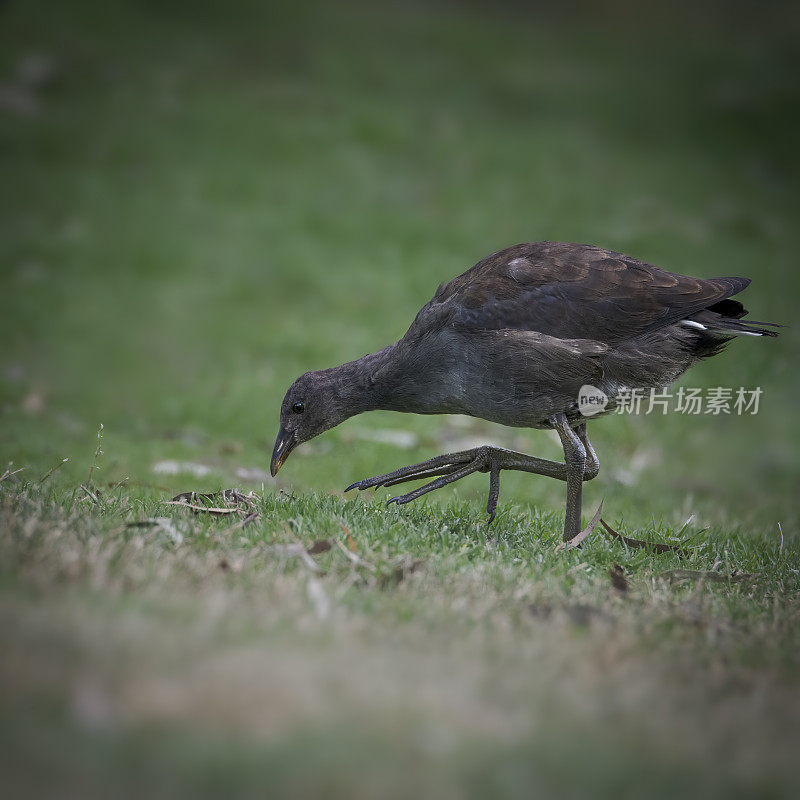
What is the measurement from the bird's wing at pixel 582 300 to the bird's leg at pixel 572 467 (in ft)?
1.74

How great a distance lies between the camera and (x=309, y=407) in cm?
599

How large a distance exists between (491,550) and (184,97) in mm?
15082

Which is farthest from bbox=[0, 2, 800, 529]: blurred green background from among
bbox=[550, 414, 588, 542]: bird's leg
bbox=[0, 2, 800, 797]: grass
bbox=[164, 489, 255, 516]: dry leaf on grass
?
bbox=[550, 414, 588, 542]: bird's leg

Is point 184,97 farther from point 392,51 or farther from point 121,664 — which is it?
point 121,664

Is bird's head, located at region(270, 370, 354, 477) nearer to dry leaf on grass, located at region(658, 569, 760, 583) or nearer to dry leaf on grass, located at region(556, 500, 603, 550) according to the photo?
dry leaf on grass, located at region(556, 500, 603, 550)

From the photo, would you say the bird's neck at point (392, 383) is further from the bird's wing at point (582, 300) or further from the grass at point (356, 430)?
the grass at point (356, 430)

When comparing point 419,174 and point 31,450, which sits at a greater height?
point 419,174

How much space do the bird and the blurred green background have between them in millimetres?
2626

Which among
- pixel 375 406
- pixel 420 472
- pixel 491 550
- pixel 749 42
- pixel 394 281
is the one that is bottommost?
pixel 491 550

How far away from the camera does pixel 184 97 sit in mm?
17453

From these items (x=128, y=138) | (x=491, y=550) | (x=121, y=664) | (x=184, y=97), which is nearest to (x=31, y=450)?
(x=491, y=550)

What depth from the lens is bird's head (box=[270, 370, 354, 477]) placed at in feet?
19.6

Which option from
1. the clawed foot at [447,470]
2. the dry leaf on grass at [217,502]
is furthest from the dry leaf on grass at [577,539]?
the dry leaf on grass at [217,502]

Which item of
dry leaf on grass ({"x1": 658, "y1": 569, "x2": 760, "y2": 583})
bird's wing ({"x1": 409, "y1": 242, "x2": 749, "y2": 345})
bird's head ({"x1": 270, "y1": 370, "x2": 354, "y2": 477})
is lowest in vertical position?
dry leaf on grass ({"x1": 658, "y1": 569, "x2": 760, "y2": 583})
